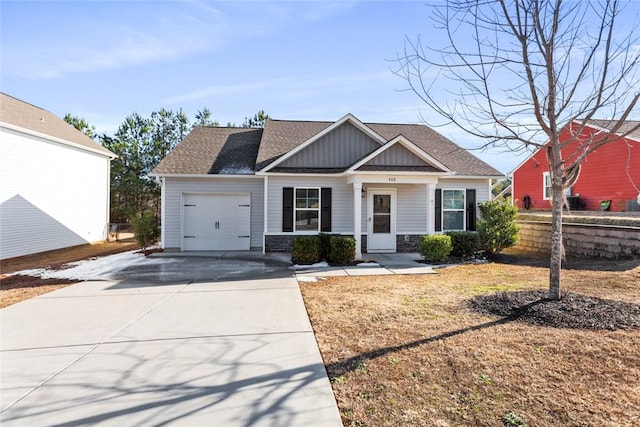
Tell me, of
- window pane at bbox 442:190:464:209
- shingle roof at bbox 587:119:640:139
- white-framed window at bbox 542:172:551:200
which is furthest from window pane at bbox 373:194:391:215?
white-framed window at bbox 542:172:551:200

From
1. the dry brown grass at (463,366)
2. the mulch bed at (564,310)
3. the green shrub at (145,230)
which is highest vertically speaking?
the green shrub at (145,230)

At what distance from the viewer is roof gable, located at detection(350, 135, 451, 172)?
1127cm

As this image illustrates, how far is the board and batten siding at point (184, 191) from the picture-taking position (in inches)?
502

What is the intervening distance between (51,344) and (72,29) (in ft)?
25.8

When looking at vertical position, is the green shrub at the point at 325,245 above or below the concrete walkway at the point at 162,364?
above

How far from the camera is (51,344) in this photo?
4246mm

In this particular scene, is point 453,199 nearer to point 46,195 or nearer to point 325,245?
point 325,245

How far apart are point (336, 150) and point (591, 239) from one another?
8.70 meters

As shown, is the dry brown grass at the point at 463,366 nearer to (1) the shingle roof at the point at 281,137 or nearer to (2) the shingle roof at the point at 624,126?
(2) the shingle roof at the point at 624,126

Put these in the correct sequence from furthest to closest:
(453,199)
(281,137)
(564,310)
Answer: (281,137)
(453,199)
(564,310)

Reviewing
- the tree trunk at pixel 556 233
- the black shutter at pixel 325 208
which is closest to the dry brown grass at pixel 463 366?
the tree trunk at pixel 556 233

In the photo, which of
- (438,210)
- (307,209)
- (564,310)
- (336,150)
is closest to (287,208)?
(307,209)

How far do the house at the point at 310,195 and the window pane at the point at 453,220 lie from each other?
39 mm

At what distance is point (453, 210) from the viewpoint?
13180 millimetres
